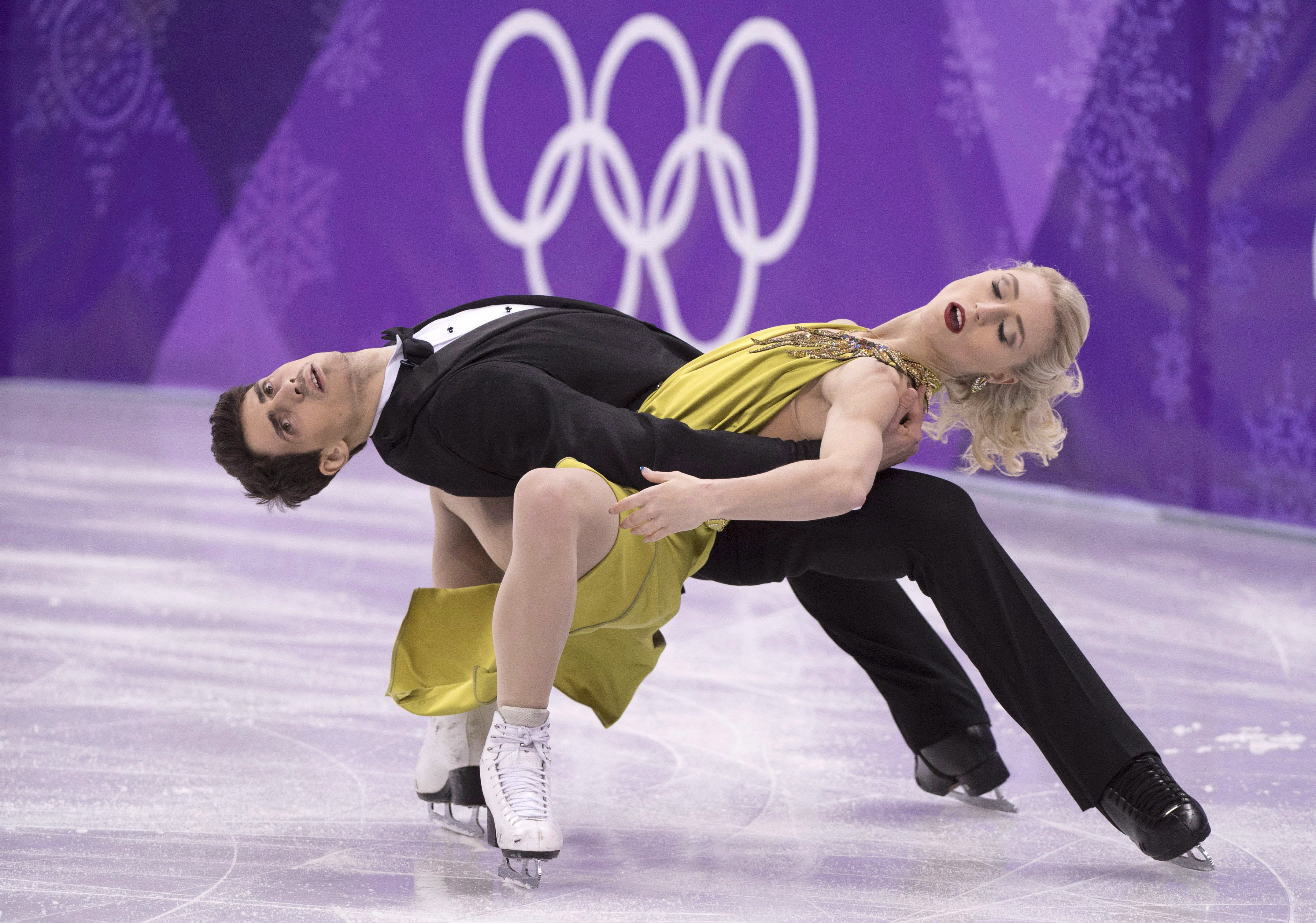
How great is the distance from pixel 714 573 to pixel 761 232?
14.5 ft

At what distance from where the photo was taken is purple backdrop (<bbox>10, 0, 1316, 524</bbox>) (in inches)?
200

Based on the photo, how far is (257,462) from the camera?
2.32m

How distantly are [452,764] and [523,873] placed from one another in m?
0.34

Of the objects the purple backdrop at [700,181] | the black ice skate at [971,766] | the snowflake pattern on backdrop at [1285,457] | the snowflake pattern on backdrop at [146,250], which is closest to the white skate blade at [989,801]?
the black ice skate at [971,766]

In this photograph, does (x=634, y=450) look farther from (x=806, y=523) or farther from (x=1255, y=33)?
(x=1255, y=33)

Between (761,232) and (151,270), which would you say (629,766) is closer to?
(761,232)

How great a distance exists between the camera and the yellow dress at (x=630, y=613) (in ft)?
7.27

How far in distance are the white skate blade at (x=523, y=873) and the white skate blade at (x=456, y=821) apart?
243mm

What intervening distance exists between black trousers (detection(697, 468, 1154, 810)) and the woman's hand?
0.94ft

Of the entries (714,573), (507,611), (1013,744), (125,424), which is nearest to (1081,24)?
(1013,744)

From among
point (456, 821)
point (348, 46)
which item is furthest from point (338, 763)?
point (348, 46)

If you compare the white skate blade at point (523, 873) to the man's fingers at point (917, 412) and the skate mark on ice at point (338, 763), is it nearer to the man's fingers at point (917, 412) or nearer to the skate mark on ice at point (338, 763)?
the skate mark on ice at point (338, 763)

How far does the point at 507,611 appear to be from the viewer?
6.56ft

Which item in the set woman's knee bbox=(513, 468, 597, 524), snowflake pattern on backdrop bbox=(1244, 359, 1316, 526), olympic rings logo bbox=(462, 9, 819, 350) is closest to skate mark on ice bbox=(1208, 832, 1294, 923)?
woman's knee bbox=(513, 468, 597, 524)
